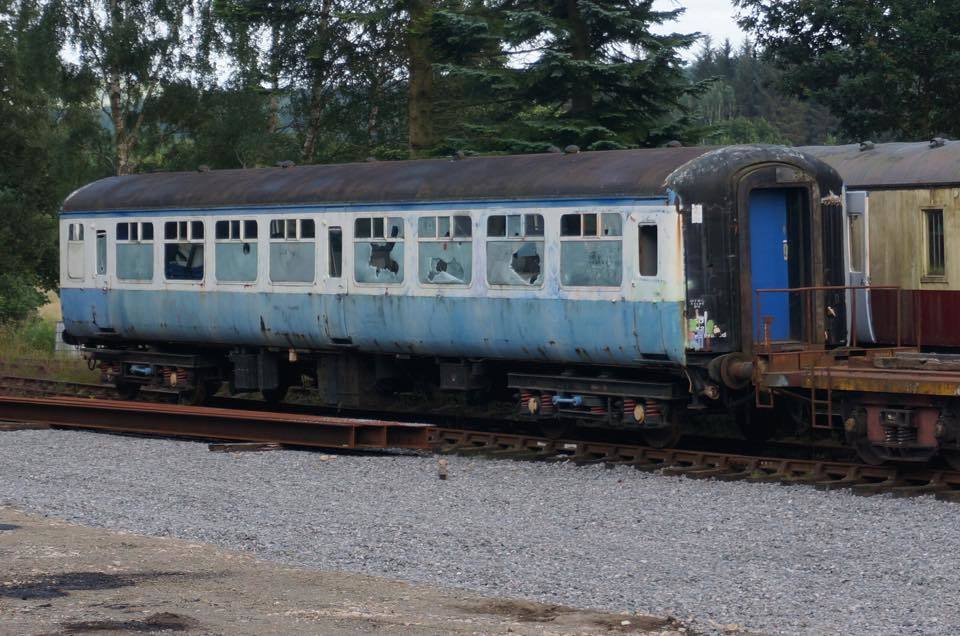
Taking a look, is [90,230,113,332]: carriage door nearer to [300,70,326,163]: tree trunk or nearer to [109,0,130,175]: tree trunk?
[300,70,326,163]: tree trunk

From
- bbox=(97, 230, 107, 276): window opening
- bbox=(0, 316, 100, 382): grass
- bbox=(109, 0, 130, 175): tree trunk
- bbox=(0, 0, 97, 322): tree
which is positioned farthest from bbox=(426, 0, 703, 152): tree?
bbox=(0, 0, 97, 322): tree

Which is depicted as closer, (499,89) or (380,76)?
(499,89)

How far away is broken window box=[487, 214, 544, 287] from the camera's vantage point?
1673 cm

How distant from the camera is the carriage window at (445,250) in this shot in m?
17.5

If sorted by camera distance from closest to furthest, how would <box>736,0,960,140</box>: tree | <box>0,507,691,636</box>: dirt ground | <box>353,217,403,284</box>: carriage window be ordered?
<box>0,507,691,636</box>: dirt ground < <box>353,217,403,284</box>: carriage window < <box>736,0,960,140</box>: tree

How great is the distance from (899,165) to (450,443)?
628 centimetres

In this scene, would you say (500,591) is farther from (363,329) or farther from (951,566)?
(363,329)

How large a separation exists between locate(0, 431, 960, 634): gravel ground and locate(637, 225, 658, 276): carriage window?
206 cm

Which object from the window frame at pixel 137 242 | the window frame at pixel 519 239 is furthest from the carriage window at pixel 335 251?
the window frame at pixel 137 242

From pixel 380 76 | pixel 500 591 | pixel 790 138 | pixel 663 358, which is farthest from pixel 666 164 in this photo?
pixel 790 138

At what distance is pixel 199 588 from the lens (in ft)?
31.8

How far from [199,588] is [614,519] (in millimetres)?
3965

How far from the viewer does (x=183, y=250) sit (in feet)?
69.4

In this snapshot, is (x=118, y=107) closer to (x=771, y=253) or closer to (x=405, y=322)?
(x=405, y=322)
